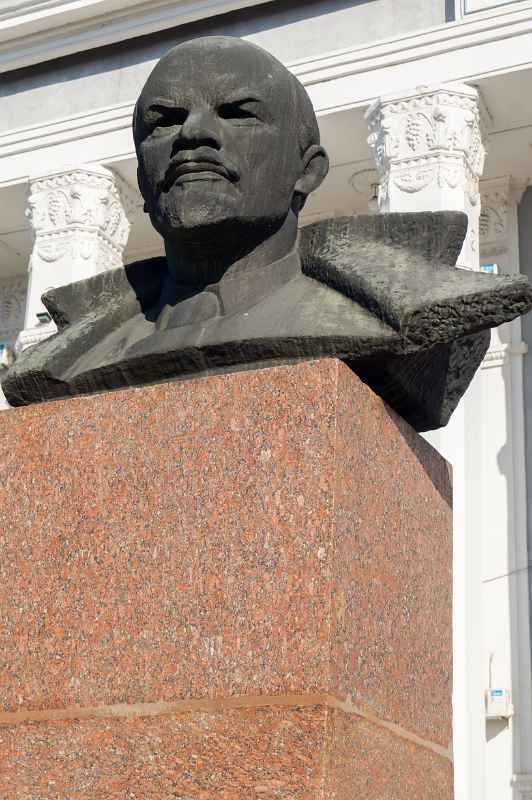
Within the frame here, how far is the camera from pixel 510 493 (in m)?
12.2

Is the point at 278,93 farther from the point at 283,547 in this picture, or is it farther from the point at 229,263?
the point at 283,547

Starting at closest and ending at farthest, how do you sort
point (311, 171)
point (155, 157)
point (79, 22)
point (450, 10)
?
point (155, 157) < point (311, 171) < point (450, 10) < point (79, 22)

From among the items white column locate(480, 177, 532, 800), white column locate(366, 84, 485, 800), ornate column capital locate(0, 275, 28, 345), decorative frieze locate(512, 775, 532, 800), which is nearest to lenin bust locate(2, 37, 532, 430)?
white column locate(366, 84, 485, 800)

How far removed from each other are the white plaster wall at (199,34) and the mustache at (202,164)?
983 centimetres

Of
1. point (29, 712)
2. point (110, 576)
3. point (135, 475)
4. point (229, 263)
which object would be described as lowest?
point (29, 712)

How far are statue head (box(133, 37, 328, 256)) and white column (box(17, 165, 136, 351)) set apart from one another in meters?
9.50

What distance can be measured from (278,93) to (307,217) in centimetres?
1174

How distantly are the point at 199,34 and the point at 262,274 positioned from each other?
10772mm

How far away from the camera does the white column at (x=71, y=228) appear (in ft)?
41.4

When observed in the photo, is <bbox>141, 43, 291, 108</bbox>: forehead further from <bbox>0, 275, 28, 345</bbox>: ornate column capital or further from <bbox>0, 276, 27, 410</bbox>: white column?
<bbox>0, 275, 28, 345</bbox>: ornate column capital

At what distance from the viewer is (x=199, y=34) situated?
1324cm

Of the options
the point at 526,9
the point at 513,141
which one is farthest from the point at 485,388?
the point at 526,9

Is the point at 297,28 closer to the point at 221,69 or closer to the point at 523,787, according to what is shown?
the point at 523,787

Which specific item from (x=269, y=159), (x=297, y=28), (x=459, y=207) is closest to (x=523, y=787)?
(x=459, y=207)
